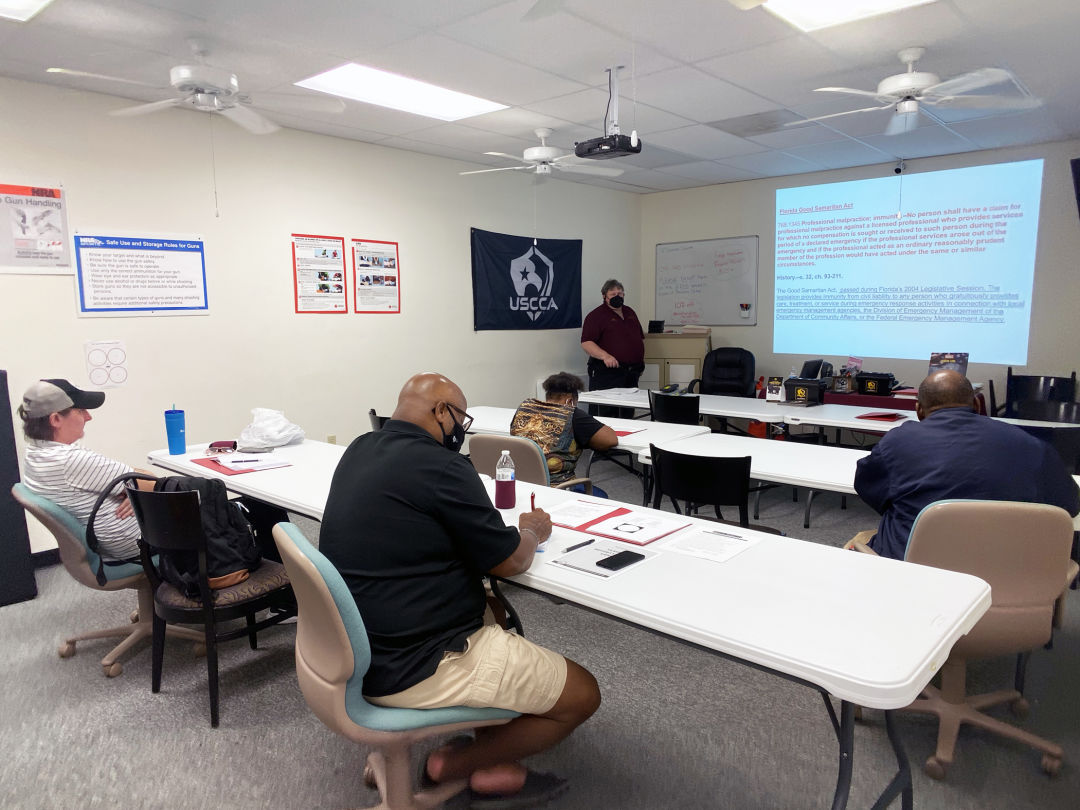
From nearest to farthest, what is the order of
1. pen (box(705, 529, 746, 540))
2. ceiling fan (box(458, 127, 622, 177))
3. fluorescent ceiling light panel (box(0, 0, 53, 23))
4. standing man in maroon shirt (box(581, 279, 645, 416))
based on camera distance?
pen (box(705, 529, 746, 540)), fluorescent ceiling light panel (box(0, 0, 53, 23)), ceiling fan (box(458, 127, 622, 177)), standing man in maroon shirt (box(581, 279, 645, 416))

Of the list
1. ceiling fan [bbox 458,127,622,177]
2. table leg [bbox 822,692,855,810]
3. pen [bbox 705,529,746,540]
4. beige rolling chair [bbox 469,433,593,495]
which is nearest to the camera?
table leg [bbox 822,692,855,810]

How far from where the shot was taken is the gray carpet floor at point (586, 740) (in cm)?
196

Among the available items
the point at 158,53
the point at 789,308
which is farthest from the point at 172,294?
the point at 789,308

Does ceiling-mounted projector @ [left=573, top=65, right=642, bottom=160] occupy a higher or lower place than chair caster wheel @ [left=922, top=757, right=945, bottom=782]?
higher

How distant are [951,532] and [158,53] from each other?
12.7 feet

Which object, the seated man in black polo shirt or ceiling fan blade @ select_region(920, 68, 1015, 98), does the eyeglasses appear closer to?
the seated man in black polo shirt

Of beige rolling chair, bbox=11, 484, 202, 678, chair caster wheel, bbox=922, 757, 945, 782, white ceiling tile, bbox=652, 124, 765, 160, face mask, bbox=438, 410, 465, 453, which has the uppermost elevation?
white ceiling tile, bbox=652, 124, 765, 160

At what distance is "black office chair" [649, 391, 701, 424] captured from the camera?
14.9 ft

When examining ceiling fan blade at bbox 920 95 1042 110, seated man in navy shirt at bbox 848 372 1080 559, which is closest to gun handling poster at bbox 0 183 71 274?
seated man in navy shirt at bbox 848 372 1080 559

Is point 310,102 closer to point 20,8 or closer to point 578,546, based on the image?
point 20,8

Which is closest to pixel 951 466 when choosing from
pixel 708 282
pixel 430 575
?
pixel 430 575

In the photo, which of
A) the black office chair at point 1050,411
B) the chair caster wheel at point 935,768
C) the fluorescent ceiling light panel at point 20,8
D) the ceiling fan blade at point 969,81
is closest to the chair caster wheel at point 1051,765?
the chair caster wheel at point 935,768

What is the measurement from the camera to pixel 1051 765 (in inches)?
78.5

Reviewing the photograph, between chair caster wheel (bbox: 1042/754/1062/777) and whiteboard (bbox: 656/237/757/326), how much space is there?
5.44m
